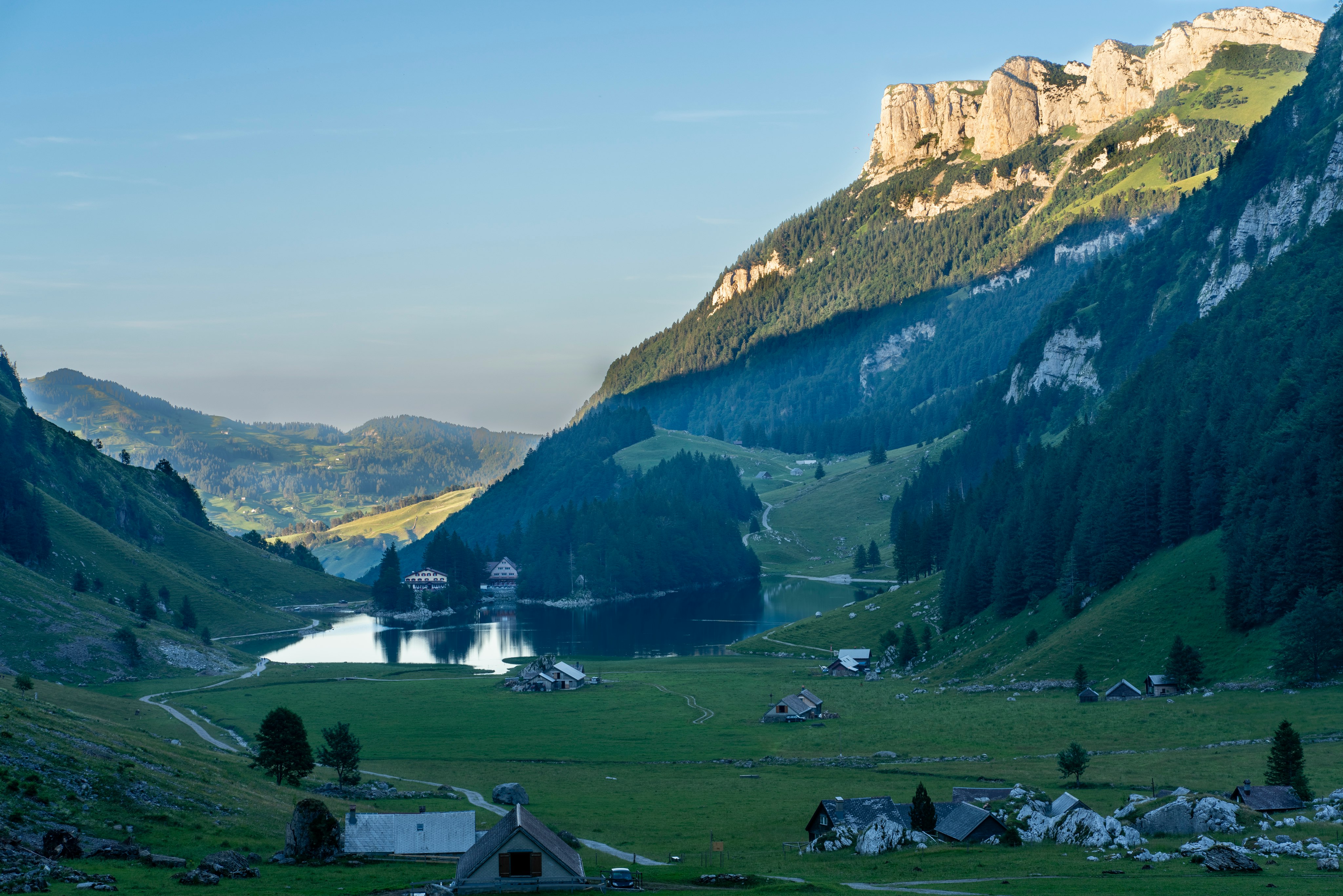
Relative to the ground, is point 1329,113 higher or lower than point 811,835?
higher

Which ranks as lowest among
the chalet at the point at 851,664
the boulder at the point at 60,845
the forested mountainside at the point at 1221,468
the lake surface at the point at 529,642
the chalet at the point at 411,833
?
the lake surface at the point at 529,642

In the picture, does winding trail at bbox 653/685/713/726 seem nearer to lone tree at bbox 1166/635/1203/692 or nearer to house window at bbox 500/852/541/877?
lone tree at bbox 1166/635/1203/692

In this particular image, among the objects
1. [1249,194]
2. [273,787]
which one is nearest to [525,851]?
[273,787]

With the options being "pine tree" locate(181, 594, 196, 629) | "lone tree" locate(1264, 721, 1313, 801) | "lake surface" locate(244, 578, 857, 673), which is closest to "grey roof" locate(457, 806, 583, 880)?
"lone tree" locate(1264, 721, 1313, 801)

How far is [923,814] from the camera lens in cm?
5566

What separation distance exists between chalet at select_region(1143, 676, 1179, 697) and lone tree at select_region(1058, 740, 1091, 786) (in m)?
27.9

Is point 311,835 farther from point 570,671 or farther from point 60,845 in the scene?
point 570,671

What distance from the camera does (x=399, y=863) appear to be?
5084 centimetres

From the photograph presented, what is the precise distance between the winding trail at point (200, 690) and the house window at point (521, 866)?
152 feet

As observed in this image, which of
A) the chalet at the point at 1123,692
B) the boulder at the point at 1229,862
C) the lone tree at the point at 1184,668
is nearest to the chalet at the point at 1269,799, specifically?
the boulder at the point at 1229,862

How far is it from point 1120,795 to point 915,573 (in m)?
116

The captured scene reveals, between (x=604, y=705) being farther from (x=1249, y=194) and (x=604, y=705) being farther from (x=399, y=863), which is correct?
(x=1249, y=194)

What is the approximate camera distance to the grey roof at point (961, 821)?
54.0 metres

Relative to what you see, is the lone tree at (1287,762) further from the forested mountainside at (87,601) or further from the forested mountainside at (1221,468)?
the forested mountainside at (87,601)
